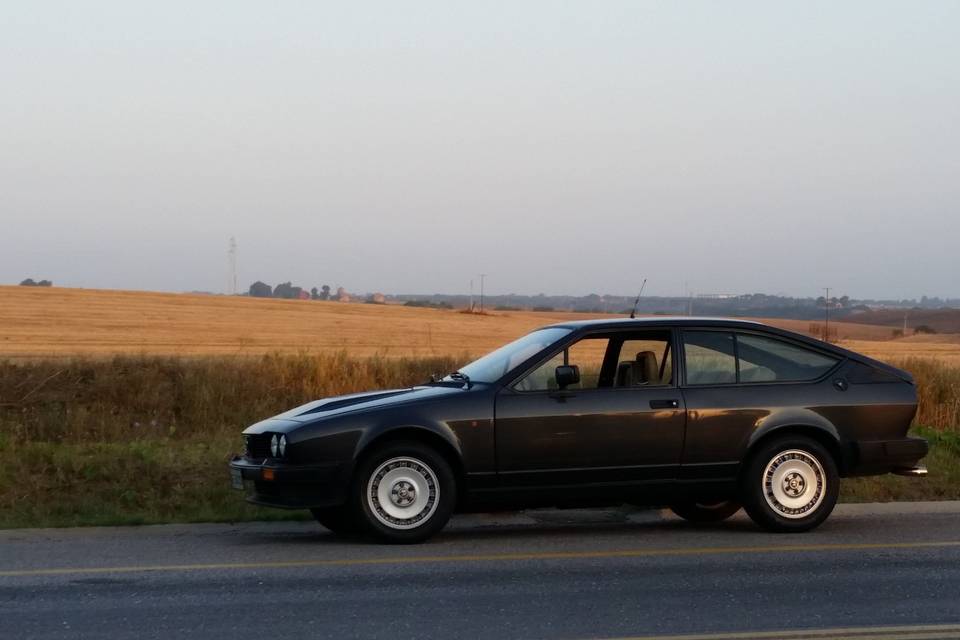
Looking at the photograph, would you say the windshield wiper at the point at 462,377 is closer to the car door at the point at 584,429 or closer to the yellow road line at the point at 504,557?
the car door at the point at 584,429

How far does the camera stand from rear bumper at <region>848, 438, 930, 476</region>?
9836 mm

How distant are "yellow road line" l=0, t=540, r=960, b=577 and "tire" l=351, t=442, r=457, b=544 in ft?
1.50

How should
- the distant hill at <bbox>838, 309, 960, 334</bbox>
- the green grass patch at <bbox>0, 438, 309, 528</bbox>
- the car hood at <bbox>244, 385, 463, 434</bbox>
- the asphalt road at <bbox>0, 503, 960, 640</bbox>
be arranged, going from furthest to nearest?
the distant hill at <bbox>838, 309, 960, 334</bbox>
the green grass patch at <bbox>0, 438, 309, 528</bbox>
the car hood at <bbox>244, 385, 463, 434</bbox>
the asphalt road at <bbox>0, 503, 960, 640</bbox>

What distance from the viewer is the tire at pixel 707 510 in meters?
10.4

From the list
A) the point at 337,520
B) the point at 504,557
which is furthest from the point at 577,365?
A: the point at 337,520

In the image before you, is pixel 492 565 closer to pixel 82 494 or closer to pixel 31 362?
pixel 82 494

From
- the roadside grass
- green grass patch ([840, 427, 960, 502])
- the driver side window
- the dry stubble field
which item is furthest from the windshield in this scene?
green grass patch ([840, 427, 960, 502])

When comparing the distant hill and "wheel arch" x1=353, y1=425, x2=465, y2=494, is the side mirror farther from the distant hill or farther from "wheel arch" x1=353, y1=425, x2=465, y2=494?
the distant hill

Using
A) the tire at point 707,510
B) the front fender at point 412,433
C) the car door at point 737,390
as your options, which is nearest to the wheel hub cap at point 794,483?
the car door at point 737,390

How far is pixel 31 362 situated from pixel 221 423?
4.35m

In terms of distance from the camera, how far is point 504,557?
8727 millimetres

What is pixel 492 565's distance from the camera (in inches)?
332

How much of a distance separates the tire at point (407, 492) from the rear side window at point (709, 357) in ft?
6.66

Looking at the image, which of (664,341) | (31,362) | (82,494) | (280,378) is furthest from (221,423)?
(664,341)
